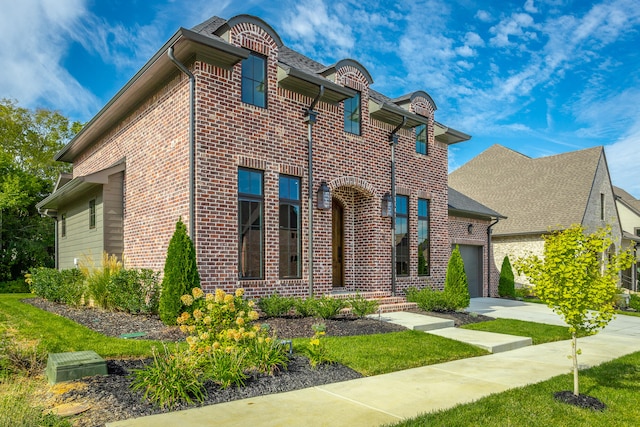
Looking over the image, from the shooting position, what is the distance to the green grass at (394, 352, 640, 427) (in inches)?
162

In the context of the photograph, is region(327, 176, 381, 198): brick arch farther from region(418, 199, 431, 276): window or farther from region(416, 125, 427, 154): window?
region(416, 125, 427, 154): window

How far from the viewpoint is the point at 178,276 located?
7.97m

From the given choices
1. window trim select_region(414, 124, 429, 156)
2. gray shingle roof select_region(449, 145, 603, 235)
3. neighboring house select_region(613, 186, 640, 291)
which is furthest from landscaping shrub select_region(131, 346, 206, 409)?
neighboring house select_region(613, 186, 640, 291)

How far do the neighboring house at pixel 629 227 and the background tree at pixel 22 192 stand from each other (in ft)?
99.7

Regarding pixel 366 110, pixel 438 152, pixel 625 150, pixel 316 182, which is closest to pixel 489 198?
pixel 625 150

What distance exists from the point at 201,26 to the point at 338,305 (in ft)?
23.7

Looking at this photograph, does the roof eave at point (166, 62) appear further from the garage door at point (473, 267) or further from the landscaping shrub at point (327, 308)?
the garage door at point (473, 267)

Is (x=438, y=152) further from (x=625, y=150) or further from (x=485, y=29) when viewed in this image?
(x=625, y=150)

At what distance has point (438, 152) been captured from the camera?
14.6 meters

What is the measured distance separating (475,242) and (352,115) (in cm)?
845

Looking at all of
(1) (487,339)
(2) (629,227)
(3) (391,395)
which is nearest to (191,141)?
(3) (391,395)

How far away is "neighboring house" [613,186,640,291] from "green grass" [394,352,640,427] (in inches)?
886

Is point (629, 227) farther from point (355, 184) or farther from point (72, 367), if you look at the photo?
point (72, 367)

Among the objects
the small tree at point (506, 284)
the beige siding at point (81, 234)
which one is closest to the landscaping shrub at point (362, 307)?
the beige siding at point (81, 234)
